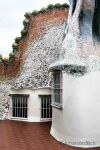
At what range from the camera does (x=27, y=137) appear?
14.5m

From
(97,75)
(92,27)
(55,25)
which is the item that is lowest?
(97,75)

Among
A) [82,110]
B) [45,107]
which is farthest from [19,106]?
[82,110]

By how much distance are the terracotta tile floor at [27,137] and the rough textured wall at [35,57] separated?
2.30 metres

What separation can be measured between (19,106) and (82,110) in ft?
24.9

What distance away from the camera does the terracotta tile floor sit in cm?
1283

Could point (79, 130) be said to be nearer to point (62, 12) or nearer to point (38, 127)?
point (38, 127)

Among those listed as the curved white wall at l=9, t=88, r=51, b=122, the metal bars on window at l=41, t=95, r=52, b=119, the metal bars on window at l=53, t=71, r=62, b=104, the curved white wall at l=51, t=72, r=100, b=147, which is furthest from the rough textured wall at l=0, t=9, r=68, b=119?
the curved white wall at l=51, t=72, r=100, b=147

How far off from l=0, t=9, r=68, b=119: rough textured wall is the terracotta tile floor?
2.30 meters

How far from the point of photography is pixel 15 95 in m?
19.7

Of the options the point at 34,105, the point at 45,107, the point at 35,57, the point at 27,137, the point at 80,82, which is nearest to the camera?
the point at 80,82

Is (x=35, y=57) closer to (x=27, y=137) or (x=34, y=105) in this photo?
(x=34, y=105)

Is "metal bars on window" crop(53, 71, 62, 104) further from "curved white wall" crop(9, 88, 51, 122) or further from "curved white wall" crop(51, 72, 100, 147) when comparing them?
"curved white wall" crop(9, 88, 51, 122)

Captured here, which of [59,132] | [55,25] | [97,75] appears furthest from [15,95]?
[97,75]

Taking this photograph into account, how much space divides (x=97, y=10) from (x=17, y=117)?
321 inches
